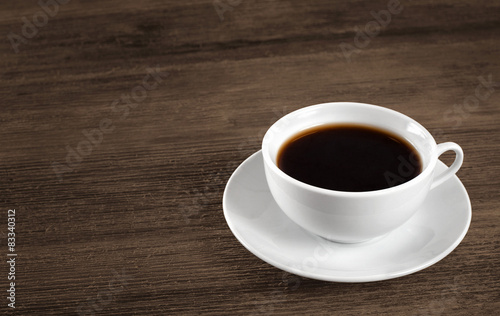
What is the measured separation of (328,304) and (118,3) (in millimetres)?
1165

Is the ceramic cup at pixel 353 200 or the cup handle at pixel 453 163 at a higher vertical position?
the ceramic cup at pixel 353 200

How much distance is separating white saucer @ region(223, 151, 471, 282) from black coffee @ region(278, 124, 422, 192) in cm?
8

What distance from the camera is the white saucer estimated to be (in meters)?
0.68

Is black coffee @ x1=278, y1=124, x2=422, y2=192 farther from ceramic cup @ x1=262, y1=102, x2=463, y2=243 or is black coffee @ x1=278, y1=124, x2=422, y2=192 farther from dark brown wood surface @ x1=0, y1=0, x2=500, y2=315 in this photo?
dark brown wood surface @ x1=0, y1=0, x2=500, y2=315

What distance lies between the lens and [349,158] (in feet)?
2.53

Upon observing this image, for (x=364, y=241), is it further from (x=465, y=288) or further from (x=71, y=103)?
(x=71, y=103)

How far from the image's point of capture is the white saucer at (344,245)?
26.9 inches

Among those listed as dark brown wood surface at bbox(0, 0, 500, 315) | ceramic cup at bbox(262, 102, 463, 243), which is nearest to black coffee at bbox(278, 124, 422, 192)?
ceramic cup at bbox(262, 102, 463, 243)

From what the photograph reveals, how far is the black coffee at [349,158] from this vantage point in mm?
729

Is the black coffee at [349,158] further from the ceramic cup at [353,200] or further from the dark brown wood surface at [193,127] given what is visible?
the dark brown wood surface at [193,127]

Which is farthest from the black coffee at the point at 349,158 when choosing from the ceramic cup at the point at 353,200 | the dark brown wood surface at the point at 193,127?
the dark brown wood surface at the point at 193,127

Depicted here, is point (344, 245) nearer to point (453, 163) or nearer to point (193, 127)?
point (453, 163)

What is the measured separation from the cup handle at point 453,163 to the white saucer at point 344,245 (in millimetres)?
39

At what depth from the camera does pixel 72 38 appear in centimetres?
142
